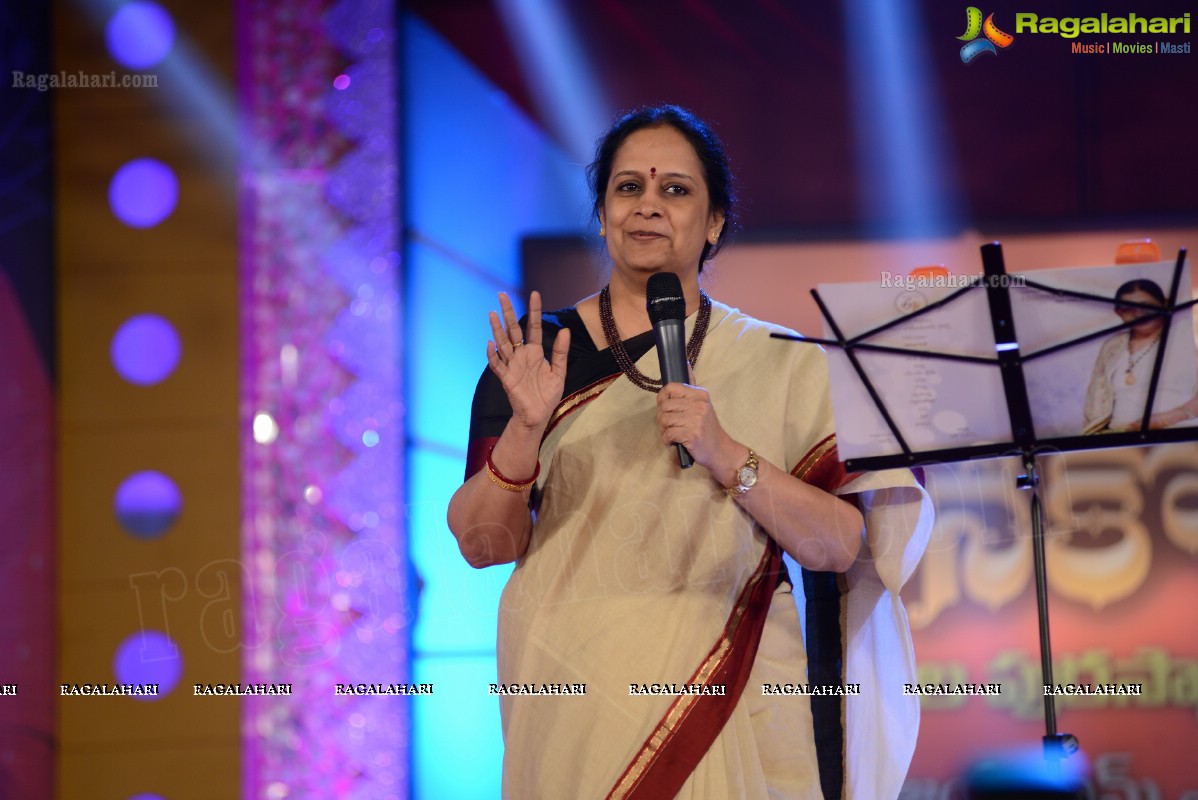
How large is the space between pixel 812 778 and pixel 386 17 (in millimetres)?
2740

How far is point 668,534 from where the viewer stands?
2014mm

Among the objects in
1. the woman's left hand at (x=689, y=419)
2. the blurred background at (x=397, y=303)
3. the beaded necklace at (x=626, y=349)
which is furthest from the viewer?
the blurred background at (x=397, y=303)

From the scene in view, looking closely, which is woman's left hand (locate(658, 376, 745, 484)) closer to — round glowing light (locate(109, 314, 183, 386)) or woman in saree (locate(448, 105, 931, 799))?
woman in saree (locate(448, 105, 931, 799))

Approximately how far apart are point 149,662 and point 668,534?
89.7 inches

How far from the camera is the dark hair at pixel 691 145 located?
87.8 inches

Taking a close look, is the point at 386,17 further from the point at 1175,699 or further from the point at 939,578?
the point at 1175,699

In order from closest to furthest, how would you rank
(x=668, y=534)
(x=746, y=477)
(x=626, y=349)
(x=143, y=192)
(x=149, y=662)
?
(x=746, y=477) → (x=668, y=534) → (x=626, y=349) → (x=149, y=662) → (x=143, y=192)

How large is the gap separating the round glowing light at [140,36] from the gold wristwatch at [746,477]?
274cm

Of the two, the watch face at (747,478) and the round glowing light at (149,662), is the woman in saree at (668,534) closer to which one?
the watch face at (747,478)

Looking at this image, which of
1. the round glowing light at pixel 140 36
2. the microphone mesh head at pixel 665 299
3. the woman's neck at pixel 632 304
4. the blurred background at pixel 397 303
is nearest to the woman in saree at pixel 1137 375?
the microphone mesh head at pixel 665 299

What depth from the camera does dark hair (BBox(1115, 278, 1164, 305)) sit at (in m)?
1.69

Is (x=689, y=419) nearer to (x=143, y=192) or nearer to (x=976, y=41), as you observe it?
(x=143, y=192)

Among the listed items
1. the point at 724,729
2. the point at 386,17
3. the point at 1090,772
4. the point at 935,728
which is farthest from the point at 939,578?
the point at 386,17

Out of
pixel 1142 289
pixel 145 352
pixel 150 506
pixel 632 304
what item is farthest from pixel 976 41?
pixel 150 506
